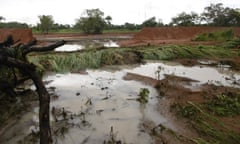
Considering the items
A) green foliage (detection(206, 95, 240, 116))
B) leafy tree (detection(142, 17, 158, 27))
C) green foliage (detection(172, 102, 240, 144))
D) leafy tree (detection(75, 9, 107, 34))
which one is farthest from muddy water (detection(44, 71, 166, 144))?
leafy tree (detection(142, 17, 158, 27))

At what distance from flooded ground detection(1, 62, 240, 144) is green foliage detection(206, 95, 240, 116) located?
1.14 m

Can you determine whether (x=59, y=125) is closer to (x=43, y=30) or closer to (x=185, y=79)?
(x=185, y=79)

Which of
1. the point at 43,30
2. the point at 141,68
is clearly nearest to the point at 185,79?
the point at 141,68

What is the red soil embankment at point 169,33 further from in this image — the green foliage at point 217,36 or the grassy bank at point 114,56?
the grassy bank at point 114,56

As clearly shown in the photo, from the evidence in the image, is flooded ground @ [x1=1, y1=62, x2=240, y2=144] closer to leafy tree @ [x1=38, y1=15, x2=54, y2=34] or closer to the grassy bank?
the grassy bank

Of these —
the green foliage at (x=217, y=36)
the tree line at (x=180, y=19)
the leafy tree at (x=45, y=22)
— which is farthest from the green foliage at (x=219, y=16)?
the leafy tree at (x=45, y=22)

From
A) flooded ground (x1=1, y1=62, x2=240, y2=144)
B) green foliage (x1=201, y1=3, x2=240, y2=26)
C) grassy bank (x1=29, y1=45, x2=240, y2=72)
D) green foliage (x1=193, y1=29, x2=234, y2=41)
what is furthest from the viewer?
green foliage (x1=201, y1=3, x2=240, y2=26)

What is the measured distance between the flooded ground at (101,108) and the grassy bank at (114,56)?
1150 millimetres

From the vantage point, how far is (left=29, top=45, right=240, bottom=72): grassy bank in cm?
1112

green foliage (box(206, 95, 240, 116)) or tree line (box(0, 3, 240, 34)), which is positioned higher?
tree line (box(0, 3, 240, 34))

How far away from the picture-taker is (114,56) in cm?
1273

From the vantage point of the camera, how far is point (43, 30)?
1662 inches

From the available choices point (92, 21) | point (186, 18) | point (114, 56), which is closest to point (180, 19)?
point (186, 18)

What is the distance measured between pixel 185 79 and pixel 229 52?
6.29 m
